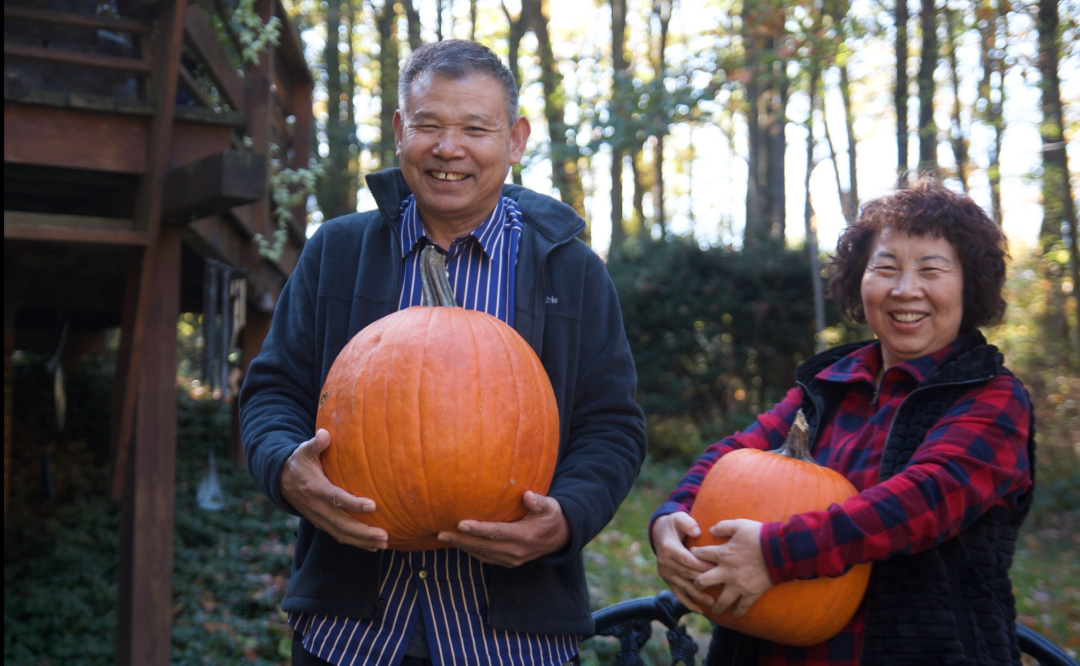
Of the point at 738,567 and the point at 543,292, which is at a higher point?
the point at 543,292

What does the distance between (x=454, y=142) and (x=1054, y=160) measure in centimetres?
1076

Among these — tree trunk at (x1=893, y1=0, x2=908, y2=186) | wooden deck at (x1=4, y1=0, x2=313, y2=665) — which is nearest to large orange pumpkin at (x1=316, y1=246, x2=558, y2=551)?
wooden deck at (x1=4, y1=0, x2=313, y2=665)

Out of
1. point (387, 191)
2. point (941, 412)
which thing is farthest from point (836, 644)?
point (387, 191)

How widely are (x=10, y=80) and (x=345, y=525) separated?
3.30 m

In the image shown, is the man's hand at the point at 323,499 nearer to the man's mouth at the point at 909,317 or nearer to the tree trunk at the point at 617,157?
the man's mouth at the point at 909,317

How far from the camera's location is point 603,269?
1874mm

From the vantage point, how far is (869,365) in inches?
78.4

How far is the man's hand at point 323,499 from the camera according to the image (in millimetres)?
1470

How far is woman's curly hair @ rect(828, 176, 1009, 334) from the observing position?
1.87 meters

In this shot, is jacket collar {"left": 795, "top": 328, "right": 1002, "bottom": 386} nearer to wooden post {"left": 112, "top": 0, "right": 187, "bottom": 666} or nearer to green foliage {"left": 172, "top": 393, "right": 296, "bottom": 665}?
wooden post {"left": 112, "top": 0, "right": 187, "bottom": 666}

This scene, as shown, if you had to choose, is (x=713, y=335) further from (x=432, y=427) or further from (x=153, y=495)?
(x=432, y=427)

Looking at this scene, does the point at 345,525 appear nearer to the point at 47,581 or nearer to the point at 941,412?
the point at 941,412

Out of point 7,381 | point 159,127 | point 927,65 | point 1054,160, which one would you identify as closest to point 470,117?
point 159,127

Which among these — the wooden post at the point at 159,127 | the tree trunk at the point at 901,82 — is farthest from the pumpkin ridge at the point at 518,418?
the tree trunk at the point at 901,82
